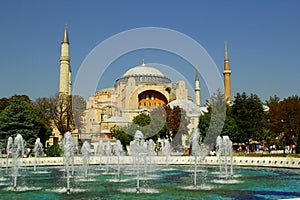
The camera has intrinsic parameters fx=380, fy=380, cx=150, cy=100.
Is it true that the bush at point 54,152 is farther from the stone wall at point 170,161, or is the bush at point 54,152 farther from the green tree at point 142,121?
the green tree at point 142,121

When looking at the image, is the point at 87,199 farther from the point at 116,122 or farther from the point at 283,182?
the point at 116,122

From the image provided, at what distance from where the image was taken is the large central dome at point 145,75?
61412 millimetres

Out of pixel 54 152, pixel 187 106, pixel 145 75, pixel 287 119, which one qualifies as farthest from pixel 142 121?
pixel 145 75

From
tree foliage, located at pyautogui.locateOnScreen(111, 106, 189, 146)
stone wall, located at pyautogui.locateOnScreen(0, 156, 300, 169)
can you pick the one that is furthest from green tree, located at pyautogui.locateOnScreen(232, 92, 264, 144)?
stone wall, located at pyautogui.locateOnScreen(0, 156, 300, 169)

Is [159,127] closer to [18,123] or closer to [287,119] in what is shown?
[287,119]

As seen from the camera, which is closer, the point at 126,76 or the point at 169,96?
the point at 169,96

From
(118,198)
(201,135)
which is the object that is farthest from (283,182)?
(201,135)

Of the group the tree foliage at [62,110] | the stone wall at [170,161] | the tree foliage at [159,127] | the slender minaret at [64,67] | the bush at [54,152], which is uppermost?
the slender minaret at [64,67]

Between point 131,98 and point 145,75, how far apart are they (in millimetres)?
8966

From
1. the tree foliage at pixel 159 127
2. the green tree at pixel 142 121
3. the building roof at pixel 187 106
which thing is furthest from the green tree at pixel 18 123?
the building roof at pixel 187 106

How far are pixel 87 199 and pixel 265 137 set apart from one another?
76.8 feet

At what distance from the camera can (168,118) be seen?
34.8 metres

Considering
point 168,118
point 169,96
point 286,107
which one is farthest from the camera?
point 169,96

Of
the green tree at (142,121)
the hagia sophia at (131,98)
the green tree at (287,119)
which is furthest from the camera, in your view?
the hagia sophia at (131,98)
